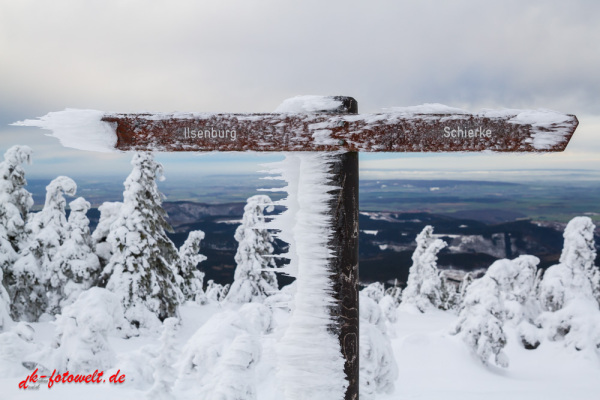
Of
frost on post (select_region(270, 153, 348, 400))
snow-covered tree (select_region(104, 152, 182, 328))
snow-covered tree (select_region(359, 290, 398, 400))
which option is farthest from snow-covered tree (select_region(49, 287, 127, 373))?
snow-covered tree (select_region(104, 152, 182, 328))

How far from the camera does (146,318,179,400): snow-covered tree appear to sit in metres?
7.24

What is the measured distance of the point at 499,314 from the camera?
738 inches

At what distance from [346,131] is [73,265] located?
20.8m

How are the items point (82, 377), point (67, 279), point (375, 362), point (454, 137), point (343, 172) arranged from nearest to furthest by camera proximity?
point (454, 137) < point (343, 172) < point (375, 362) < point (82, 377) < point (67, 279)

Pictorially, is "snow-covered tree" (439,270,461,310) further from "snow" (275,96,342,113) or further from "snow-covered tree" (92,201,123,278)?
"snow" (275,96,342,113)

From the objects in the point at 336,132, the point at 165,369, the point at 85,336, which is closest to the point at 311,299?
the point at 336,132

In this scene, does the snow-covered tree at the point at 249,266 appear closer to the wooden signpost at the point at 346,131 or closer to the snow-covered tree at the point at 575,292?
the snow-covered tree at the point at 575,292

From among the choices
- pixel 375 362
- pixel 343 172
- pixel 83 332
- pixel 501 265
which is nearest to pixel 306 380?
pixel 343 172

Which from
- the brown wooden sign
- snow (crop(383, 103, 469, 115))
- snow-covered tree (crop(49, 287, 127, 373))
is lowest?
snow-covered tree (crop(49, 287, 127, 373))

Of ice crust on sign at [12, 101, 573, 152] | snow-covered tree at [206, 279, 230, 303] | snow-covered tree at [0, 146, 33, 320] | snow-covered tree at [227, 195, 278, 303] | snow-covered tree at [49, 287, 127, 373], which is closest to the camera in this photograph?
ice crust on sign at [12, 101, 573, 152]

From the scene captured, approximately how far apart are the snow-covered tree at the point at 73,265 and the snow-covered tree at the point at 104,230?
501 mm

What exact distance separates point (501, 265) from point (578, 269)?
261 inches

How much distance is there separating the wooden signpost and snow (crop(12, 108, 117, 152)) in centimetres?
6

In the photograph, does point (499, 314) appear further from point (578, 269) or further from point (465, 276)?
point (465, 276)
